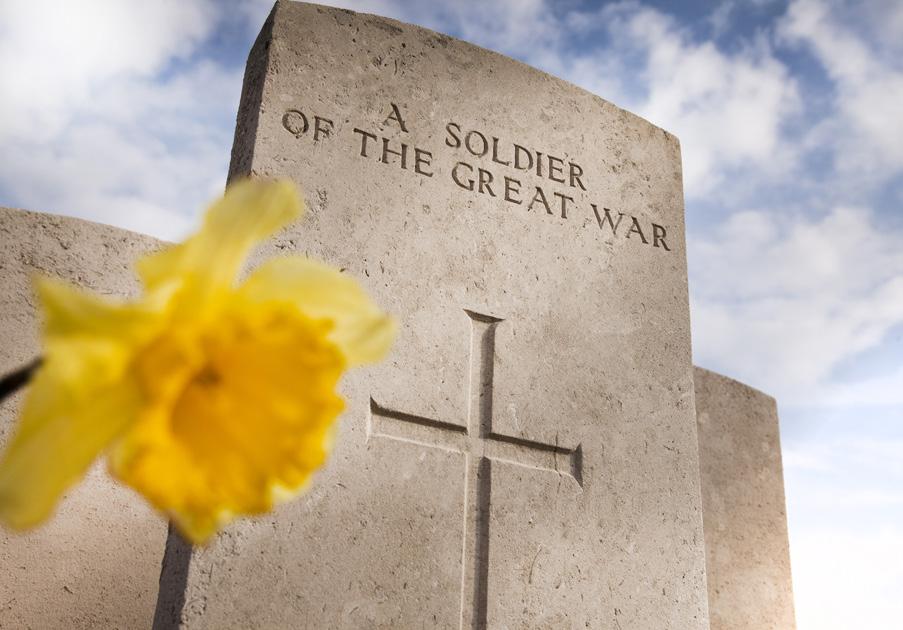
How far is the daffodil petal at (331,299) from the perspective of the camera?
1.93 ft

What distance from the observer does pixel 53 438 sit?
49 centimetres

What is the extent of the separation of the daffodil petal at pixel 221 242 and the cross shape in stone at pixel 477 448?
221cm

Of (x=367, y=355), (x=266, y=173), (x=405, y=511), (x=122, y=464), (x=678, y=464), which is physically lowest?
(x=122, y=464)

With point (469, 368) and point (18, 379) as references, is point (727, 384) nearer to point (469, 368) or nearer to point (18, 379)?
point (469, 368)

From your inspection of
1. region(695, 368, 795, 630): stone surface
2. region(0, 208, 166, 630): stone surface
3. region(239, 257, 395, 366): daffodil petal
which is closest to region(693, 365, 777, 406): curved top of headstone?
region(695, 368, 795, 630): stone surface

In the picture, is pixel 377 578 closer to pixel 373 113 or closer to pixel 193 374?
pixel 373 113

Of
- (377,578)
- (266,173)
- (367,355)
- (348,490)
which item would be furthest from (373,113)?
(367,355)

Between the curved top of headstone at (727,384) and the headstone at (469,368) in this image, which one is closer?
the headstone at (469,368)

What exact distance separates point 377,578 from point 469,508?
384mm

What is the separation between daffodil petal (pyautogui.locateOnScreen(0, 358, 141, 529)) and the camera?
0.48 meters

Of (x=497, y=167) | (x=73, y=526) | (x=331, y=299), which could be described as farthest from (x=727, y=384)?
(x=331, y=299)

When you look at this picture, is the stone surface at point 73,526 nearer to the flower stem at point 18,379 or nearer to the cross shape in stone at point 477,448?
the cross shape in stone at point 477,448

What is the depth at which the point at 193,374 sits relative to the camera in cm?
50

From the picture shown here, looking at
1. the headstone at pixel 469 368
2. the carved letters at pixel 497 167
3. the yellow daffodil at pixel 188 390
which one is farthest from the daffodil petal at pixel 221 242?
the carved letters at pixel 497 167
